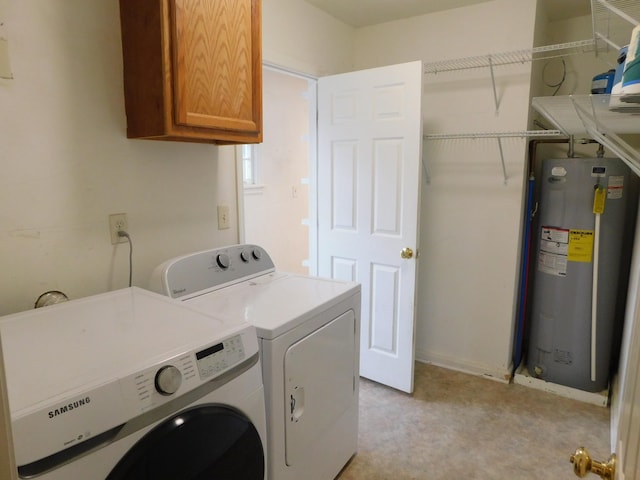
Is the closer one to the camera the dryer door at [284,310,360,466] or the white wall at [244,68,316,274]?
the dryer door at [284,310,360,466]

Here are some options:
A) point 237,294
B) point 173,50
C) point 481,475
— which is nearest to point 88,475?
point 237,294

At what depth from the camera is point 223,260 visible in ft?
6.04

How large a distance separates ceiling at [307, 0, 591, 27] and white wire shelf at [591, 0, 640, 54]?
44.6 inches

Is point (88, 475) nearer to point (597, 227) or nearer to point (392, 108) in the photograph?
point (392, 108)

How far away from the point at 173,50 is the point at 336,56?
1648mm

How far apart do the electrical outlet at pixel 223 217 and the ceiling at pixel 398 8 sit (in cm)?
137

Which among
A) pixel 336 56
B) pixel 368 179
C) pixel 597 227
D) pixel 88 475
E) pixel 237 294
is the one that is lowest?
pixel 88 475

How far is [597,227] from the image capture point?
2.40 m

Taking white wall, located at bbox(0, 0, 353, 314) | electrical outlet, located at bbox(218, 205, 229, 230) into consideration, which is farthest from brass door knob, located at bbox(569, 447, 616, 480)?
electrical outlet, located at bbox(218, 205, 229, 230)

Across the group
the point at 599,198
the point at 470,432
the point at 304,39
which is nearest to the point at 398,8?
the point at 304,39

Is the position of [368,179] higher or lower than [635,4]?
lower

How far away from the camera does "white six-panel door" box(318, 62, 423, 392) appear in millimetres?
2408

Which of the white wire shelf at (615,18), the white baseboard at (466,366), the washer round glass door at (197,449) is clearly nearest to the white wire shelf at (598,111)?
the white wire shelf at (615,18)

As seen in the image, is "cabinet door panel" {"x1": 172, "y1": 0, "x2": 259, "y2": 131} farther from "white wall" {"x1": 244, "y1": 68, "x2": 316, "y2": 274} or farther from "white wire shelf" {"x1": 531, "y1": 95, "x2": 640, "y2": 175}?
"white wall" {"x1": 244, "y1": 68, "x2": 316, "y2": 274}
